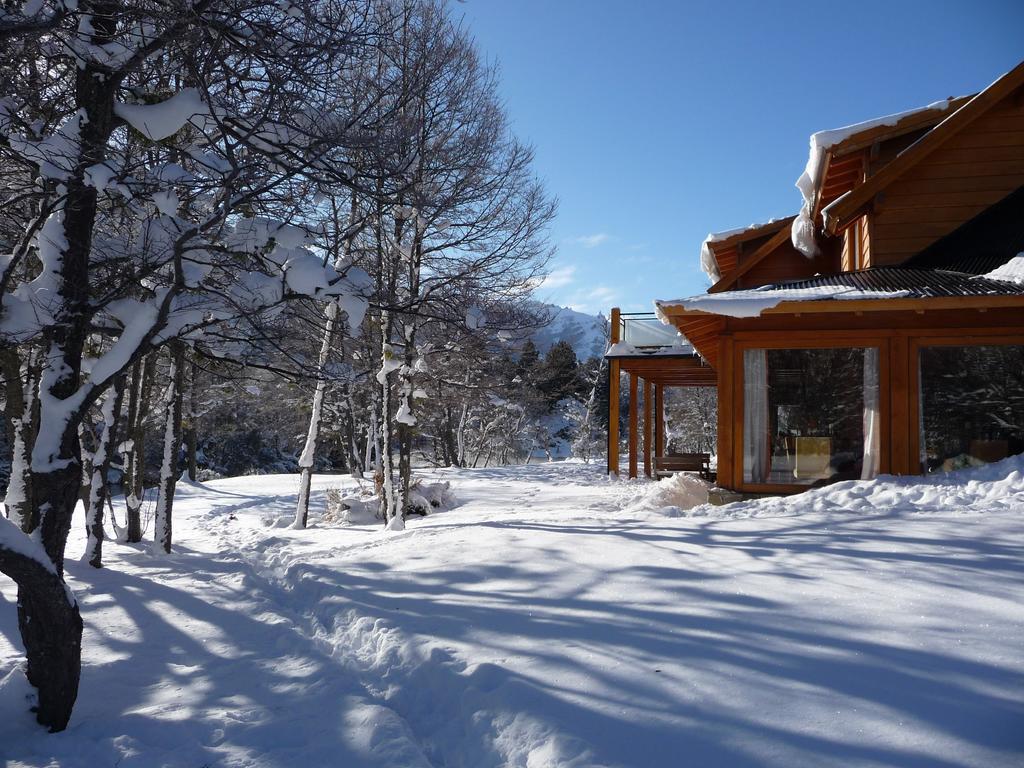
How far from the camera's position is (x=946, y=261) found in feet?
30.5

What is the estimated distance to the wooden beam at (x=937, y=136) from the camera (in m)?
9.35

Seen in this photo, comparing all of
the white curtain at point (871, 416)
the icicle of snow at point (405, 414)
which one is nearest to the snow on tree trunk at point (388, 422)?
the icicle of snow at point (405, 414)

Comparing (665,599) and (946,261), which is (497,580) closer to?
(665,599)

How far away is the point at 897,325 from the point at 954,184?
2.88 m

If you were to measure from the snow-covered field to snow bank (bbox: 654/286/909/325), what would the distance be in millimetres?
2358

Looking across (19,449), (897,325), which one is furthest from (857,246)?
(19,449)

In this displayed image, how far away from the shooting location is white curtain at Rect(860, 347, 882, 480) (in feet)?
28.0

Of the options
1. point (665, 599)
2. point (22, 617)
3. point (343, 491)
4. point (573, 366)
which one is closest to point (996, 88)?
point (665, 599)

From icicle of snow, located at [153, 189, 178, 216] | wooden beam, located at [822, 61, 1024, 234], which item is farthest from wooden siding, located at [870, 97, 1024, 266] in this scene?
icicle of snow, located at [153, 189, 178, 216]

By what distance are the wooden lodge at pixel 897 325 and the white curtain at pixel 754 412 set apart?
0.5 inches

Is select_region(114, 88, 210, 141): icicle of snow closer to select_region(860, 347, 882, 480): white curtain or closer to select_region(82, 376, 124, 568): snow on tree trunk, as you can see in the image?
select_region(82, 376, 124, 568): snow on tree trunk

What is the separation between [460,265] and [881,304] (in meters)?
6.54

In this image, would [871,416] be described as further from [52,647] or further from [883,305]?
[52,647]

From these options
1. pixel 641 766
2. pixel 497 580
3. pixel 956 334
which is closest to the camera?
pixel 641 766
